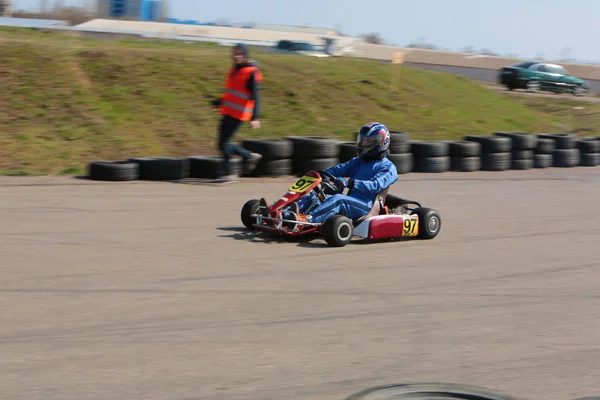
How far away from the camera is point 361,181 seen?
7512mm

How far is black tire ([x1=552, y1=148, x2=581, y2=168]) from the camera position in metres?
15.0

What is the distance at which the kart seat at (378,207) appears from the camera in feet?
24.9

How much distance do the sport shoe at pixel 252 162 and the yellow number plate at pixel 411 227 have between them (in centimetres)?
348

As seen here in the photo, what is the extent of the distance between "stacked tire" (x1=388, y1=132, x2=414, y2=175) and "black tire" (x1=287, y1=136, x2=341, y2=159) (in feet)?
4.27

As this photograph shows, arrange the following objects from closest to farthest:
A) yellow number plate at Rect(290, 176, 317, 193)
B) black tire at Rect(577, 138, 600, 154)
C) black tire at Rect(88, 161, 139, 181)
A: yellow number plate at Rect(290, 176, 317, 193) → black tire at Rect(88, 161, 139, 181) → black tire at Rect(577, 138, 600, 154)

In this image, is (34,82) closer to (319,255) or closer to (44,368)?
(319,255)

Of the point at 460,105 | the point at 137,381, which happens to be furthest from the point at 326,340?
the point at 460,105

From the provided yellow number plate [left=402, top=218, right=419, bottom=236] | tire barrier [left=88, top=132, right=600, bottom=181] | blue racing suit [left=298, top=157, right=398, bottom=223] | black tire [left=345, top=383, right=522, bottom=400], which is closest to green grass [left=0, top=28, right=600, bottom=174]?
tire barrier [left=88, top=132, right=600, bottom=181]

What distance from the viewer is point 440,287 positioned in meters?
6.10

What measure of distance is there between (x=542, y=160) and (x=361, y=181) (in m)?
8.16

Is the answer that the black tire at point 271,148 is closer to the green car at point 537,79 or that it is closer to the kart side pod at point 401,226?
the kart side pod at point 401,226

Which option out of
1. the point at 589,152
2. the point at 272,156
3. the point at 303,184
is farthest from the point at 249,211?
the point at 589,152

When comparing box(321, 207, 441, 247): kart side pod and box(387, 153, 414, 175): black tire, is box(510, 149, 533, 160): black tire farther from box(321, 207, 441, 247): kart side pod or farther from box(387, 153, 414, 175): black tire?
box(321, 207, 441, 247): kart side pod

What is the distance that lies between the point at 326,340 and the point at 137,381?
121 centimetres
